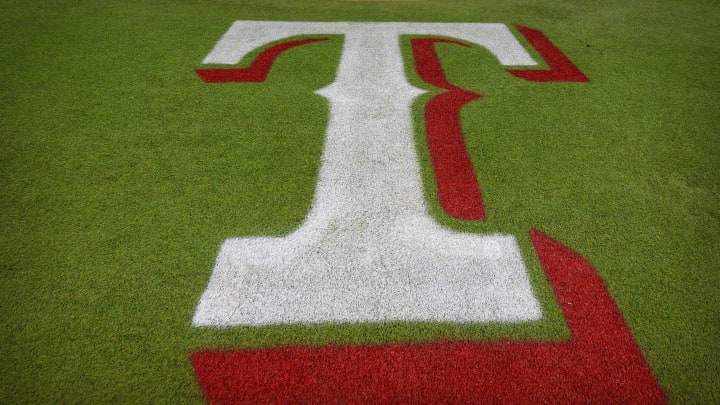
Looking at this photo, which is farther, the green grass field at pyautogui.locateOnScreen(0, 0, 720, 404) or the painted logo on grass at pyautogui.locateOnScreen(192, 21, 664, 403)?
the green grass field at pyautogui.locateOnScreen(0, 0, 720, 404)

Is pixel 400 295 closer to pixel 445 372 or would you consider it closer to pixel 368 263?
pixel 368 263

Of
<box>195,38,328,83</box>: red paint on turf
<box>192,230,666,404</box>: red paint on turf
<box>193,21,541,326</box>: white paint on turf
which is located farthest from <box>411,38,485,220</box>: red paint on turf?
<box>195,38,328,83</box>: red paint on turf

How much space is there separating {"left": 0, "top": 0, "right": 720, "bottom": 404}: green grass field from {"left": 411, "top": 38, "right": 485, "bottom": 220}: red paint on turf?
3.0 inches

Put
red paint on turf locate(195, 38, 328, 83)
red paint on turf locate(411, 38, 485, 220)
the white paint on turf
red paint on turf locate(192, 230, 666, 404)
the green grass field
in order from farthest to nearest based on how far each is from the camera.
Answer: red paint on turf locate(195, 38, 328, 83) < red paint on turf locate(411, 38, 485, 220) < the white paint on turf < the green grass field < red paint on turf locate(192, 230, 666, 404)

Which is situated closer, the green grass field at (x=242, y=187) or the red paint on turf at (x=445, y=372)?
the red paint on turf at (x=445, y=372)

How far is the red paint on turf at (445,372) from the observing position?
5.76ft

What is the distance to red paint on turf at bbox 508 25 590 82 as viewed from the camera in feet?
13.4

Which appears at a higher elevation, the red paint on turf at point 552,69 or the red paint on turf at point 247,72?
the red paint on turf at point 552,69

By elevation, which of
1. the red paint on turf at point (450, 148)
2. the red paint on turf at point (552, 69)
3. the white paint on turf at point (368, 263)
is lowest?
the white paint on turf at point (368, 263)

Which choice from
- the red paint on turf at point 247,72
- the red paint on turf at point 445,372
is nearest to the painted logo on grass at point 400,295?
the red paint on turf at point 445,372

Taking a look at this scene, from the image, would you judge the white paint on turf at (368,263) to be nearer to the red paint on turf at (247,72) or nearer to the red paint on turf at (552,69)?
the red paint on turf at (247,72)

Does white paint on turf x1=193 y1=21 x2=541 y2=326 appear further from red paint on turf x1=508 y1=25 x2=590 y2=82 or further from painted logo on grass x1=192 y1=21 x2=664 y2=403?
red paint on turf x1=508 y1=25 x2=590 y2=82

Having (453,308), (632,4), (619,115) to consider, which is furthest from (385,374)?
(632,4)

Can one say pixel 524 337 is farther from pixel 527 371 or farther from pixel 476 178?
pixel 476 178
